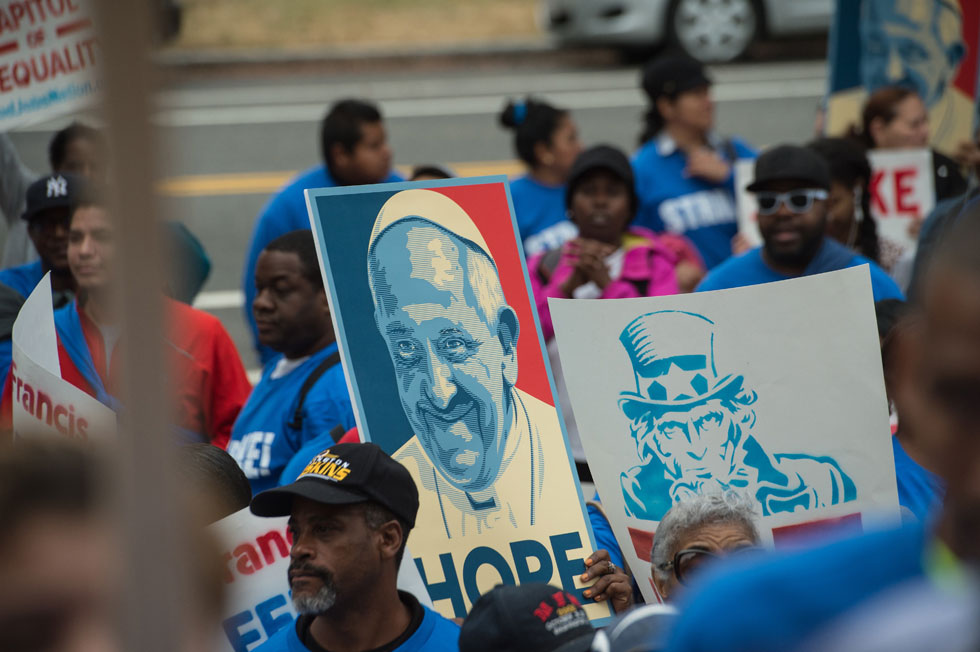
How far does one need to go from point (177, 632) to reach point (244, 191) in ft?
33.1

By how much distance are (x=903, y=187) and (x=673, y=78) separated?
123 cm

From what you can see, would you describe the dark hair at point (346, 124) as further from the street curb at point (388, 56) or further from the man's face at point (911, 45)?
the street curb at point (388, 56)

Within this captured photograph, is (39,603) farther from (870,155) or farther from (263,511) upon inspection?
(870,155)

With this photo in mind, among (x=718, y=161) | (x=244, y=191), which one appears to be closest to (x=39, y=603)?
(x=718, y=161)

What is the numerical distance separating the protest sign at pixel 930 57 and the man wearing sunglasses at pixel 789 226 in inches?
81.8

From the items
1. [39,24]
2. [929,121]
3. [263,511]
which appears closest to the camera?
[263,511]

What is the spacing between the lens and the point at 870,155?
5379 millimetres

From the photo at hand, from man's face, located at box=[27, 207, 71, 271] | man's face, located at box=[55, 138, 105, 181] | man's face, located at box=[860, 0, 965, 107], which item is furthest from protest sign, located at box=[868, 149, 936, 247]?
man's face, located at box=[27, 207, 71, 271]

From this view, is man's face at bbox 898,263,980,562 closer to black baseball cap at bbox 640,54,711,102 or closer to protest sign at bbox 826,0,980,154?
black baseball cap at bbox 640,54,711,102

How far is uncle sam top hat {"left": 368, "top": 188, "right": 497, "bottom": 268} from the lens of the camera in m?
3.06

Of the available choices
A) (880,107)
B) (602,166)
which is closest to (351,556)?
(602,166)

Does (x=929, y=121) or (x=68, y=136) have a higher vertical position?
(x=68, y=136)

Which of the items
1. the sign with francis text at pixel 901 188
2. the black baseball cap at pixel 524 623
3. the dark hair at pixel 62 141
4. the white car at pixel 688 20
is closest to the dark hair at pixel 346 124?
the dark hair at pixel 62 141

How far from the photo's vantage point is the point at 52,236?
3.91 m
